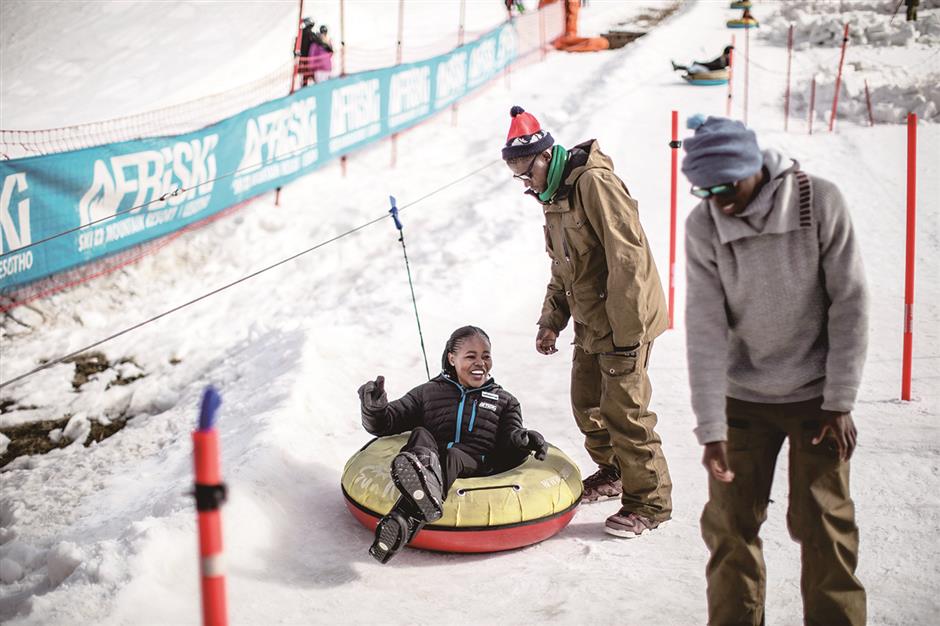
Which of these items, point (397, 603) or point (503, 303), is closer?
point (397, 603)

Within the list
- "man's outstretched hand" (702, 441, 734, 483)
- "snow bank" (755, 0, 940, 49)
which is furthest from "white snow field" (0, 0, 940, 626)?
"snow bank" (755, 0, 940, 49)

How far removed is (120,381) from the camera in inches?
308

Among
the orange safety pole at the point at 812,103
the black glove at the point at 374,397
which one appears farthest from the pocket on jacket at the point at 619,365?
the orange safety pole at the point at 812,103

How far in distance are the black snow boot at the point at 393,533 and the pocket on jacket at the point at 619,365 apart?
1150 millimetres

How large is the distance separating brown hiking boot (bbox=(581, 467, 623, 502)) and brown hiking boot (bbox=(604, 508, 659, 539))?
1.50 feet

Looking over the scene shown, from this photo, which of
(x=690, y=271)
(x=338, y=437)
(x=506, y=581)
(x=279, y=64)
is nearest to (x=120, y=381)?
(x=338, y=437)

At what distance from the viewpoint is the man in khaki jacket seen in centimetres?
415

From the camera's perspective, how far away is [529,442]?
4605mm

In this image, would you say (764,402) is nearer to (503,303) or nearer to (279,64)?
(503,303)

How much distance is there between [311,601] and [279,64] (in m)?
16.1

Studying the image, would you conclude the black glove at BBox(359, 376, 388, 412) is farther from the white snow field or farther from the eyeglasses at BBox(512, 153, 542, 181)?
the eyeglasses at BBox(512, 153, 542, 181)

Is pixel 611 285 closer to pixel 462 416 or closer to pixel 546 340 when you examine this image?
pixel 546 340

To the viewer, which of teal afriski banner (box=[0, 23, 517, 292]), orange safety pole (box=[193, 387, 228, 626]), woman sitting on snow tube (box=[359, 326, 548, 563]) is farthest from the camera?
teal afriski banner (box=[0, 23, 517, 292])

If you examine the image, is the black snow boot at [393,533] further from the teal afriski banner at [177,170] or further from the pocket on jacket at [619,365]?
the teal afriski banner at [177,170]
